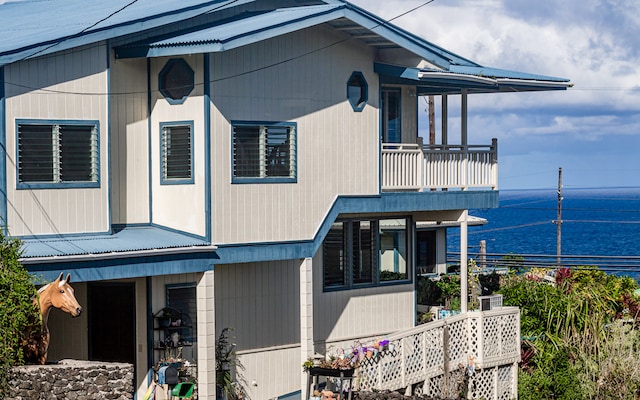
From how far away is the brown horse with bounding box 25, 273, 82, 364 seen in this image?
18.5 m

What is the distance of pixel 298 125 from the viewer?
76.4 feet

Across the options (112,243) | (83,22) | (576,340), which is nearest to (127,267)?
(112,243)

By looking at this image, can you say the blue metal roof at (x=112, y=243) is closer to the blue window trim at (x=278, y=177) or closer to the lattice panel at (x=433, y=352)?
the blue window trim at (x=278, y=177)

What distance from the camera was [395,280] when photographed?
27.4 m

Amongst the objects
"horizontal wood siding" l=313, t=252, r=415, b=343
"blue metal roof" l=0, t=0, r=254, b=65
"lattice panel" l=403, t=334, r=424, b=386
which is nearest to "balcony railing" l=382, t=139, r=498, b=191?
"horizontal wood siding" l=313, t=252, r=415, b=343

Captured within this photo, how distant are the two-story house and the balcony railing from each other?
5cm

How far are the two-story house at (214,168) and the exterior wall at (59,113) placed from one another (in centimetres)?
3

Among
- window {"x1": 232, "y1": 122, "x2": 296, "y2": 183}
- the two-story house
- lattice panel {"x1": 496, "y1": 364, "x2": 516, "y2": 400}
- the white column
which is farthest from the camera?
lattice panel {"x1": 496, "y1": 364, "x2": 516, "y2": 400}

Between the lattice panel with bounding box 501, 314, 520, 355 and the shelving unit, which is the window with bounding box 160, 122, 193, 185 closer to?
the shelving unit

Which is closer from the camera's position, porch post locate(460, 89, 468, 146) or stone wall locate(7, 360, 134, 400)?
stone wall locate(7, 360, 134, 400)

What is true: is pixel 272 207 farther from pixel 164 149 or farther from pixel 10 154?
pixel 10 154

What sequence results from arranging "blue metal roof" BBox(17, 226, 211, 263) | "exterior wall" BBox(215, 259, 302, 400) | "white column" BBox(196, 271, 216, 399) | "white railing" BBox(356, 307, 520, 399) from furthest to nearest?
1. "exterior wall" BBox(215, 259, 302, 400)
2. "white railing" BBox(356, 307, 520, 399)
3. "white column" BBox(196, 271, 216, 399)
4. "blue metal roof" BBox(17, 226, 211, 263)

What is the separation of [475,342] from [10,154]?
11.4 m

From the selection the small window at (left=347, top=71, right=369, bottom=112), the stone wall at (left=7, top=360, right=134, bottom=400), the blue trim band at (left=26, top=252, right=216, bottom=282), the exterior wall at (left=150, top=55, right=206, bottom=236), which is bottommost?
the stone wall at (left=7, top=360, right=134, bottom=400)
